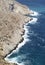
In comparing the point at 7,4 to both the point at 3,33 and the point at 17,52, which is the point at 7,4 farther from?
the point at 17,52

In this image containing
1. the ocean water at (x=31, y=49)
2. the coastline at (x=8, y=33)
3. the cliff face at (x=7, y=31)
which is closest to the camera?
the ocean water at (x=31, y=49)

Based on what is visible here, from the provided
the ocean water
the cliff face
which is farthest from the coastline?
the ocean water

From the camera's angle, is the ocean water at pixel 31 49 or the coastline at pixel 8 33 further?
the coastline at pixel 8 33

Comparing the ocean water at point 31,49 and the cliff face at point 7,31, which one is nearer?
the ocean water at point 31,49

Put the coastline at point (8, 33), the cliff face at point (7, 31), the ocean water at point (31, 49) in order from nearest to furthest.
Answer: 1. the ocean water at point (31, 49)
2. the coastline at point (8, 33)
3. the cliff face at point (7, 31)

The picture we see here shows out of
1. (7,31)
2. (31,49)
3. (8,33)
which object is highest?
(7,31)

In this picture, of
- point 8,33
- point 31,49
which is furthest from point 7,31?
point 31,49

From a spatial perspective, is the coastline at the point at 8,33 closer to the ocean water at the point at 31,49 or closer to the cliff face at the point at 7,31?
the cliff face at the point at 7,31

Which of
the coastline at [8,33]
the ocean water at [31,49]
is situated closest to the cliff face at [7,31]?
the coastline at [8,33]

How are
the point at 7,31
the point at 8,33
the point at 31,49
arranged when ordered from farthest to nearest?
the point at 7,31
the point at 8,33
the point at 31,49

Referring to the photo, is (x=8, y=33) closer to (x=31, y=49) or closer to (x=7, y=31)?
(x=7, y=31)

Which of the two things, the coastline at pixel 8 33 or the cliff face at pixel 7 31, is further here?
the cliff face at pixel 7 31

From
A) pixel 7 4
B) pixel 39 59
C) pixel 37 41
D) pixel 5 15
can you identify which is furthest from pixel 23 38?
pixel 7 4
